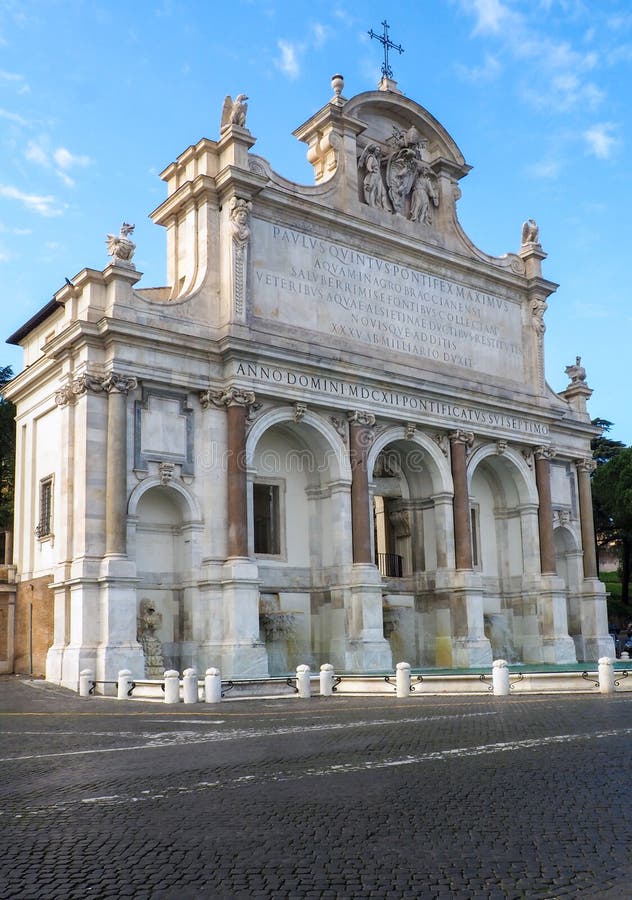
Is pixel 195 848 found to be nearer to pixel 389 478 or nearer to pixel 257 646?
pixel 257 646

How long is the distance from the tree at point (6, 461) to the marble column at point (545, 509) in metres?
23.1

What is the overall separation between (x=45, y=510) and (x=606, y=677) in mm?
18094

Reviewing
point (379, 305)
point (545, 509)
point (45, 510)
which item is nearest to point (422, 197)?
point (379, 305)

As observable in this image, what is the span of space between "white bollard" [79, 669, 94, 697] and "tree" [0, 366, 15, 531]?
19.5 meters

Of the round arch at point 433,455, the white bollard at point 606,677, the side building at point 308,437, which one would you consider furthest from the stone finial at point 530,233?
the white bollard at point 606,677

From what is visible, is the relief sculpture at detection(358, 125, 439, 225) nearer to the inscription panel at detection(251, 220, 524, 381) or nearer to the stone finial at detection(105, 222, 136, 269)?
the inscription panel at detection(251, 220, 524, 381)

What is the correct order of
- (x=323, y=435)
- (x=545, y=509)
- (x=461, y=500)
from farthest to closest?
(x=545, y=509), (x=461, y=500), (x=323, y=435)

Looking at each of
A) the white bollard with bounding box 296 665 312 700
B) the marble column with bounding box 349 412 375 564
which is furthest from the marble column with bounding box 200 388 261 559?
the white bollard with bounding box 296 665 312 700

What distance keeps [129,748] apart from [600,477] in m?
53.2

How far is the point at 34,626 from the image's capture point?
3025 cm

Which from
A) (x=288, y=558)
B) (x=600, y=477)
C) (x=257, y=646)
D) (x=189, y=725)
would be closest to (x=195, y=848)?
(x=189, y=725)

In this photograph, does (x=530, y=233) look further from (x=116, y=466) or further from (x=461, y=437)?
(x=116, y=466)

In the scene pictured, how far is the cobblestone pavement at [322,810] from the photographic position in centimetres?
647

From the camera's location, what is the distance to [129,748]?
44.4 ft
